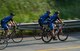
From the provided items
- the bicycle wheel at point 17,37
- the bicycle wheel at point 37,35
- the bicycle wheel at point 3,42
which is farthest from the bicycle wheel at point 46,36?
the bicycle wheel at point 3,42

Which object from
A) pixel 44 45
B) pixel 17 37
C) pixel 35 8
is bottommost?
pixel 44 45

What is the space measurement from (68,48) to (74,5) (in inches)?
444

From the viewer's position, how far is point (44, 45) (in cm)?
1684

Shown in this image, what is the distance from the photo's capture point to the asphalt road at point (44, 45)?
15.7 meters

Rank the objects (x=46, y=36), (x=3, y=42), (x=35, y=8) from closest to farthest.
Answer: (x=3, y=42)
(x=46, y=36)
(x=35, y=8)

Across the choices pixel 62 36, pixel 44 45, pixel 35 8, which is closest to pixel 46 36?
pixel 44 45

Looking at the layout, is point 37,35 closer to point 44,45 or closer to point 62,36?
point 62,36

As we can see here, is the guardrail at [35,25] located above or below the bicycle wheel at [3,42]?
below

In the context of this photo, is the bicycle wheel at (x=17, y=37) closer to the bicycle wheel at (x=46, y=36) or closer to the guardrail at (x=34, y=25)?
the guardrail at (x=34, y=25)

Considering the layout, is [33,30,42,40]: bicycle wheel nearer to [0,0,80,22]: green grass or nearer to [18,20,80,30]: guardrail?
[18,20,80,30]: guardrail

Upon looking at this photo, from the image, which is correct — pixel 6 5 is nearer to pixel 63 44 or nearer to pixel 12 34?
pixel 12 34

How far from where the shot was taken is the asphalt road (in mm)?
15666

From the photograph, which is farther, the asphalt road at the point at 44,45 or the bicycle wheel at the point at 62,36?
the bicycle wheel at the point at 62,36

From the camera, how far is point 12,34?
58.4ft
